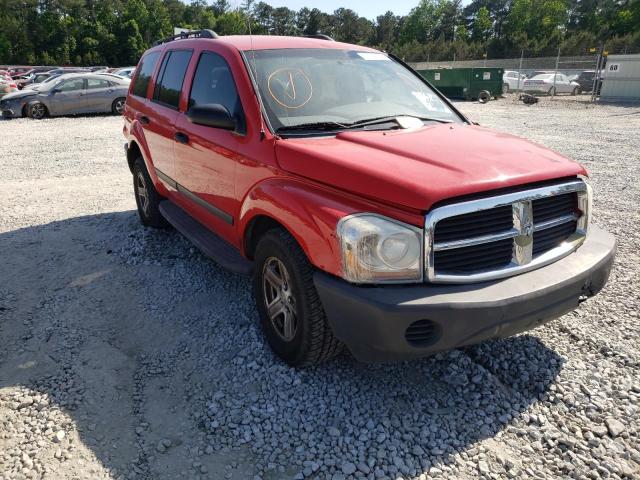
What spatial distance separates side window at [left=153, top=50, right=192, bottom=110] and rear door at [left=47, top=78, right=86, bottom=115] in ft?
50.3

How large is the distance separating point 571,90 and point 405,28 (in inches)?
3297

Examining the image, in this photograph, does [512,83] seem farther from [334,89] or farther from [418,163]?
[418,163]

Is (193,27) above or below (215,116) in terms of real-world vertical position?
above

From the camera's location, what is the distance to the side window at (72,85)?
60.9 feet

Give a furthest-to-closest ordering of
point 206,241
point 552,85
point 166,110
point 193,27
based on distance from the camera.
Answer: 1. point 193,27
2. point 552,85
3. point 166,110
4. point 206,241

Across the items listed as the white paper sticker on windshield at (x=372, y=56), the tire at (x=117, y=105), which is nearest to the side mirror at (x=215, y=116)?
the white paper sticker on windshield at (x=372, y=56)

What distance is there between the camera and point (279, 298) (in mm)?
3275

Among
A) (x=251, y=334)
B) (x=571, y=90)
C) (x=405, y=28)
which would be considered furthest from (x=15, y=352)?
(x=405, y=28)

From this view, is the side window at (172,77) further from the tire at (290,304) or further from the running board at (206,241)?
the tire at (290,304)

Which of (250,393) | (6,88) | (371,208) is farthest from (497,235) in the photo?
(6,88)

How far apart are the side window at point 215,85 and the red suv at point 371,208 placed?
2 centimetres

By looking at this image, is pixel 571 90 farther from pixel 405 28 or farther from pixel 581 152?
pixel 405 28

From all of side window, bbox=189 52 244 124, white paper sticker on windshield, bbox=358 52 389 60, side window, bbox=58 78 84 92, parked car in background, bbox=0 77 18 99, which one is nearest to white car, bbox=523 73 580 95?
side window, bbox=58 78 84 92

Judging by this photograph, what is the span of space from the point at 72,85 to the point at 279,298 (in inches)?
733
